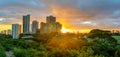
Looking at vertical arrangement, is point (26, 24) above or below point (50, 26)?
above

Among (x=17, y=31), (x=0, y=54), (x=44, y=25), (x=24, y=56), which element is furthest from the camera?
(x=44, y=25)

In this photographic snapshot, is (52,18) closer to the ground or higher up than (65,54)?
higher up

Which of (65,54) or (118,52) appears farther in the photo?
(118,52)

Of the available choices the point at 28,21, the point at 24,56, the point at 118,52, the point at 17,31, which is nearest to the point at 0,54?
the point at 24,56

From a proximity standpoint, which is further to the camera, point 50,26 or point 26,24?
point 26,24

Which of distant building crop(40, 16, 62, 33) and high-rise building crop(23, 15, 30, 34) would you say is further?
high-rise building crop(23, 15, 30, 34)

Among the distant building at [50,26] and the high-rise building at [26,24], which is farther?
the high-rise building at [26,24]

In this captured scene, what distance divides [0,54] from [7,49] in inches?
314

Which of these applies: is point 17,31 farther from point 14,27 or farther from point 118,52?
point 118,52

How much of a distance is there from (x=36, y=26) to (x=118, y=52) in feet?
212

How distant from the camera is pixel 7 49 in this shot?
27812 millimetres

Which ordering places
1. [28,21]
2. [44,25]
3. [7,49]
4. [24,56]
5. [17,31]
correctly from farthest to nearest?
[28,21] → [44,25] → [17,31] → [7,49] → [24,56]

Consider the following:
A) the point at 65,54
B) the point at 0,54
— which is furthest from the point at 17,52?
the point at 65,54

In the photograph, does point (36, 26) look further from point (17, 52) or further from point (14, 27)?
point (17, 52)
